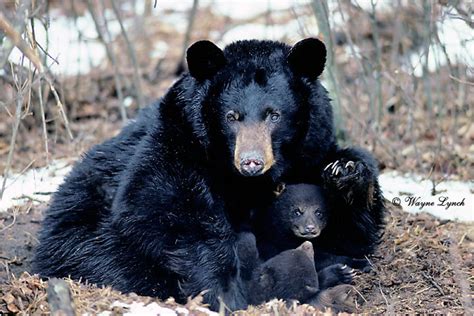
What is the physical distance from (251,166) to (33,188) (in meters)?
3.57

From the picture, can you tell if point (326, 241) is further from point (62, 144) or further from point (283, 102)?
point (62, 144)

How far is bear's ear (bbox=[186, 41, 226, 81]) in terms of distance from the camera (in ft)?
19.7

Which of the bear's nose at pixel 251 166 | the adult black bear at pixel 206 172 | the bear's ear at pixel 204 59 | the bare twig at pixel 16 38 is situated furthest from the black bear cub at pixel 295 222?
the bare twig at pixel 16 38

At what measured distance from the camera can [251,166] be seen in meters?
5.75

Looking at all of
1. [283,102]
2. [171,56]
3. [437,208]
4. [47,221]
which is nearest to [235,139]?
[283,102]

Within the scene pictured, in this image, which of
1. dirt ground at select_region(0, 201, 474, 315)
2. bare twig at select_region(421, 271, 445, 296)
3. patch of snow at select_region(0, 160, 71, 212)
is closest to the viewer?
dirt ground at select_region(0, 201, 474, 315)

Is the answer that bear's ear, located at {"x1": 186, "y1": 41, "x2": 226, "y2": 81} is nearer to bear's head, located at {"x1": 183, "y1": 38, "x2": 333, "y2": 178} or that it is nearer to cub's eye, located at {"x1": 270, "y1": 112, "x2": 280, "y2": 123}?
bear's head, located at {"x1": 183, "y1": 38, "x2": 333, "y2": 178}

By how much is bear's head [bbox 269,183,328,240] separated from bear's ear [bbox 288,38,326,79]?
0.92 metres

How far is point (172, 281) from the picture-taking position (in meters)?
6.11

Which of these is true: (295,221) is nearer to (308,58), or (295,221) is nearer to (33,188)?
(308,58)

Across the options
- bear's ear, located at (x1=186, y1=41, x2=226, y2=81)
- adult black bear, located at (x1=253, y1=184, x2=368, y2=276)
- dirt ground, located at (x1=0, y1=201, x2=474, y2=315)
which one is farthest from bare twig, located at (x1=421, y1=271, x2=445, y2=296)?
bear's ear, located at (x1=186, y1=41, x2=226, y2=81)

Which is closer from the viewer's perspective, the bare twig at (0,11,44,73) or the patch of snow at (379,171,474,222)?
the bare twig at (0,11,44,73)

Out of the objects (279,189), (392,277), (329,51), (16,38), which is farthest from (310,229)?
(329,51)

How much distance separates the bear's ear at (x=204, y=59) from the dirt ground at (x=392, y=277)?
5.27 feet
